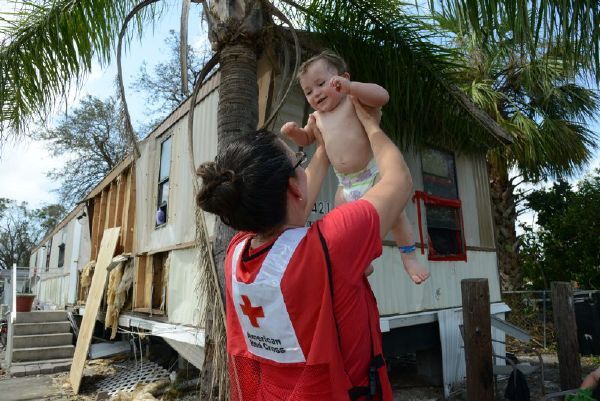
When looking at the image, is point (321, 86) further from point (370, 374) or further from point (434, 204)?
point (434, 204)

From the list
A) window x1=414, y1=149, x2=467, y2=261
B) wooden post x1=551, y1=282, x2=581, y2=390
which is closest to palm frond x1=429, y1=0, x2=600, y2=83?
wooden post x1=551, y1=282, x2=581, y2=390

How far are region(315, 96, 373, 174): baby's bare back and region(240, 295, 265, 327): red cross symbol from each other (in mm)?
970

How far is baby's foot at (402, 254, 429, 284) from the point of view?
81.9 inches

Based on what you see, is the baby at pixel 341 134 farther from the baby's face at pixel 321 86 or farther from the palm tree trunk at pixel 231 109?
the palm tree trunk at pixel 231 109

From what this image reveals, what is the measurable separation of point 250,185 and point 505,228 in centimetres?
1230

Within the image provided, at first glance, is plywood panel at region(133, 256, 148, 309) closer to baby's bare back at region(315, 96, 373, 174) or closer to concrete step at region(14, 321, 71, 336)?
concrete step at region(14, 321, 71, 336)

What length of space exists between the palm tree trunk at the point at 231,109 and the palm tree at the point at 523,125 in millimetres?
6480

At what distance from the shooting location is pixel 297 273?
125 cm

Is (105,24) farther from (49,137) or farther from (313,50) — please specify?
(49,137)

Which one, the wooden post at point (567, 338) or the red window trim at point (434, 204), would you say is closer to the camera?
the wooden post at point (567, 338)

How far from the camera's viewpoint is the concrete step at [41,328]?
10492mm


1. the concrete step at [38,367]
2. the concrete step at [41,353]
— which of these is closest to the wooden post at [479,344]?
the concrete step at [38,367]

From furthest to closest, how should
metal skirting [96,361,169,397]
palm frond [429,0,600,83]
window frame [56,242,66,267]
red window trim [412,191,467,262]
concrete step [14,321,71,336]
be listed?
window frame [56,242,66,267], concrete step [14,321,71,336], metal skirting [96,361,169,397], red window trim [412,191,467,262], palm frond [429,0,600,83]

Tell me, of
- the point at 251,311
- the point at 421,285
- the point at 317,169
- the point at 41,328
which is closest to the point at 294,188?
the point at 251,311
